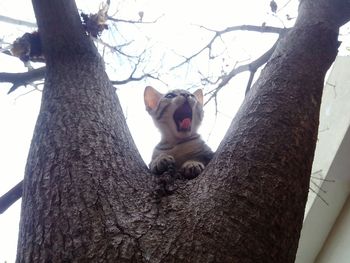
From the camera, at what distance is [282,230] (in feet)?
3.56

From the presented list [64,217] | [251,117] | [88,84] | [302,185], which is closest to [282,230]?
[302,185]

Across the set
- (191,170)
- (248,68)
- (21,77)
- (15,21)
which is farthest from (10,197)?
(15,21)

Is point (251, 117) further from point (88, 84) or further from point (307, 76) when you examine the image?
point (88, 84)

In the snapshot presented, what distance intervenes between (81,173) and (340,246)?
3.37m

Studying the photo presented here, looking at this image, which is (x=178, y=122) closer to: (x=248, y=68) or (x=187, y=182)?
(x=248, y=68)

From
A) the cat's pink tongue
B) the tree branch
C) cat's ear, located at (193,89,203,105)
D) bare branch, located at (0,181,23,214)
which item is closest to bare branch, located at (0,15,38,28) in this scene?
the tree branch

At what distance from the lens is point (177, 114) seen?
267cm

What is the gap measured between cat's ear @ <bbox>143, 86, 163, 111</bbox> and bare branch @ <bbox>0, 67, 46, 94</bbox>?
80 cm

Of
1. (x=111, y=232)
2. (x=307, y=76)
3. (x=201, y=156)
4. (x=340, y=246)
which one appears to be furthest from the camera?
(x=340, y=246)

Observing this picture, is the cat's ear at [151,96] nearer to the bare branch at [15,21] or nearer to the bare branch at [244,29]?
the bare branch at [244,29]

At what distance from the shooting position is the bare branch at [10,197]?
1896 mm

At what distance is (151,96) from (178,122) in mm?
432

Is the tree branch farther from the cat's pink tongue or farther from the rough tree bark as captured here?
the rough tree bark

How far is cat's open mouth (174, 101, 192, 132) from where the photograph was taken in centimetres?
257
